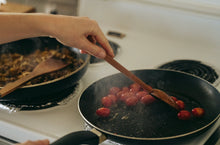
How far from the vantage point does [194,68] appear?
1.21 metres

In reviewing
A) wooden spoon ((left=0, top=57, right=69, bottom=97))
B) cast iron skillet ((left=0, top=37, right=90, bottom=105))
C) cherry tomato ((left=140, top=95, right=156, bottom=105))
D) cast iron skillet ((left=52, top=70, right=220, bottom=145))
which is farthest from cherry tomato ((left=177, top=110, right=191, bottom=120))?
wooden spoon ((left=0, top=57, right=69, bottom=97))

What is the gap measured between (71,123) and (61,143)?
0.78 ft

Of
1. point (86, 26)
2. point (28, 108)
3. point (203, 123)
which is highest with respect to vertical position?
point (86, 26)

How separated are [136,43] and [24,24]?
702mm

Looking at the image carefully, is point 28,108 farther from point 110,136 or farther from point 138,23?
point 138,23

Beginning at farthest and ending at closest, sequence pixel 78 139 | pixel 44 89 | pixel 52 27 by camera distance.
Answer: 1. pixel 44 89
2. pixel 52 27
3. pixel 78 139

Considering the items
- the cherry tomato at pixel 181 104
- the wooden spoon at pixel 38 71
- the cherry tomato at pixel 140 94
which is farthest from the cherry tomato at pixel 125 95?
the wooden spoon at pixel 38 71

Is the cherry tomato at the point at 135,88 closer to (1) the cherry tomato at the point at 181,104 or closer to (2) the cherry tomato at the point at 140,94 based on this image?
(2) the cherry tomato at the point at 140,94

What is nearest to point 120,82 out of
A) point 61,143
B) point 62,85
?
point 62,85

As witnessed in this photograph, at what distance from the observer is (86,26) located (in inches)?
34.0

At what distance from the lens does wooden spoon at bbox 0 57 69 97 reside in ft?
3.02

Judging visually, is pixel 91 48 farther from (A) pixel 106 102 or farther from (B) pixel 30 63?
(B) pixel 30 63

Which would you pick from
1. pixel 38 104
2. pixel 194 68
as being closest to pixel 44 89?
pixel 38 104

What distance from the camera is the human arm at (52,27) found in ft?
2.78
